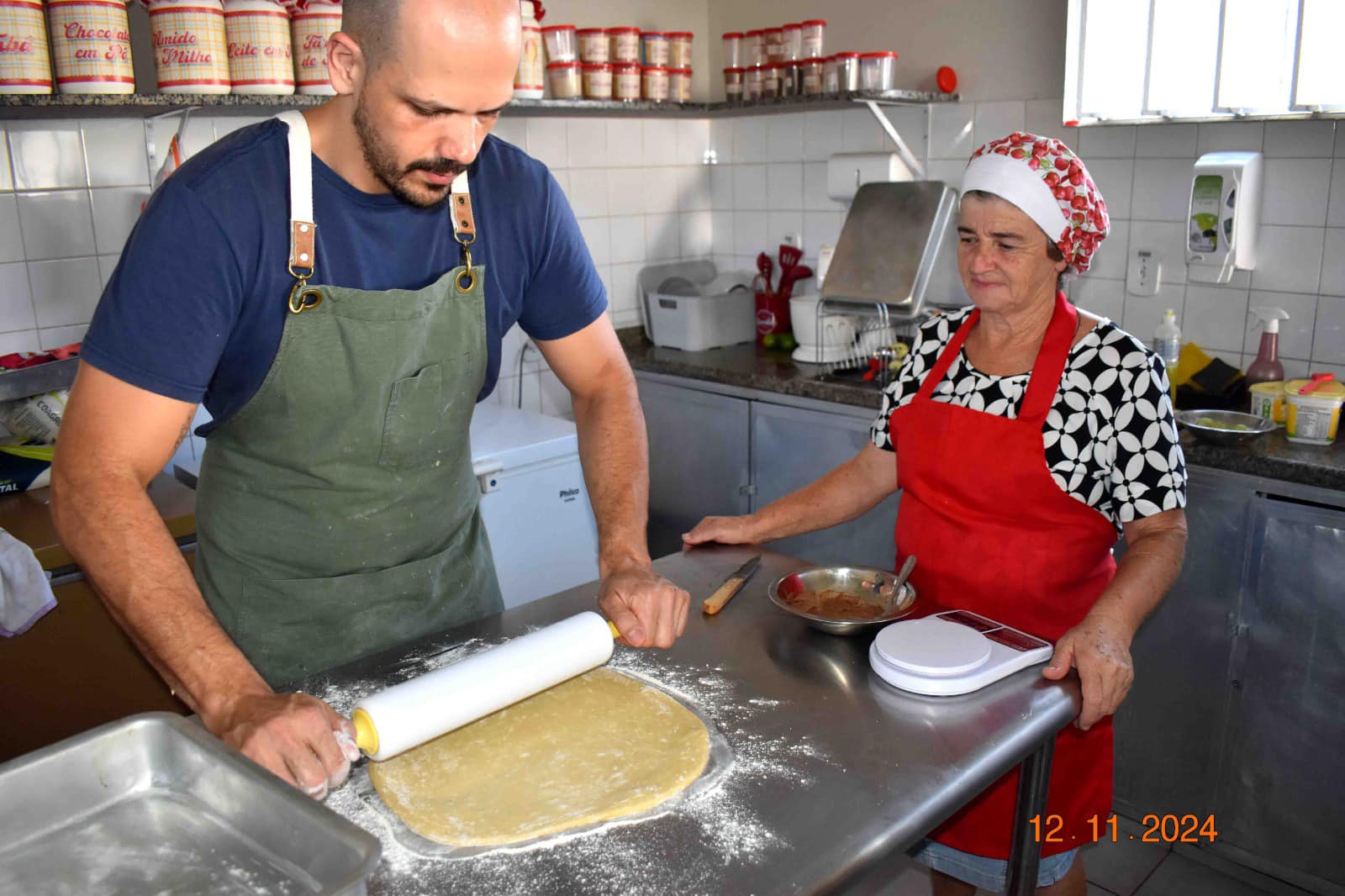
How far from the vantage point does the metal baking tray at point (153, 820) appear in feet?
2.95

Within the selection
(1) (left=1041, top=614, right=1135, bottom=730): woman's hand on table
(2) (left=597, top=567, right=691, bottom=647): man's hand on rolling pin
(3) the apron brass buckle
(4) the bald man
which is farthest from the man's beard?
(1) (left=1041, top=614, right=1135, bottom=730): woman's hand on table

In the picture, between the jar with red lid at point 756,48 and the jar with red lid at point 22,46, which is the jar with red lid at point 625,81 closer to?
the jar with red lid at point 756,48

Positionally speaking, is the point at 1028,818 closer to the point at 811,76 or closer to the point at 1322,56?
the point at 1322,56

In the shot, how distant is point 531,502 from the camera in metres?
2.98

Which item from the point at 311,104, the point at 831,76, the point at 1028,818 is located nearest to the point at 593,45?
the point at 831,76

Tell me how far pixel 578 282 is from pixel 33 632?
4.70ft

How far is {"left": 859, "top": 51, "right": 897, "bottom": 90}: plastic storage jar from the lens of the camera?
3.32 m

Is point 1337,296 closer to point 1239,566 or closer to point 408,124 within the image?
point 1239,566

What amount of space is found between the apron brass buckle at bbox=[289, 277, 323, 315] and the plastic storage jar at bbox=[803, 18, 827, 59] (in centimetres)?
246

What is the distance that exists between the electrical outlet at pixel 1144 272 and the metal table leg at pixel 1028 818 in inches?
77.9

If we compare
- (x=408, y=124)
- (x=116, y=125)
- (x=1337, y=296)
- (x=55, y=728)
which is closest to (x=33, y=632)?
(x=55, y=728)

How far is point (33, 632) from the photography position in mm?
2248

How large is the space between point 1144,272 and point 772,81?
1.34m

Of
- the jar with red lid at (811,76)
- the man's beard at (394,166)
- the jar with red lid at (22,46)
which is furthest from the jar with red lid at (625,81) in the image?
the man's beard at (394,166)
